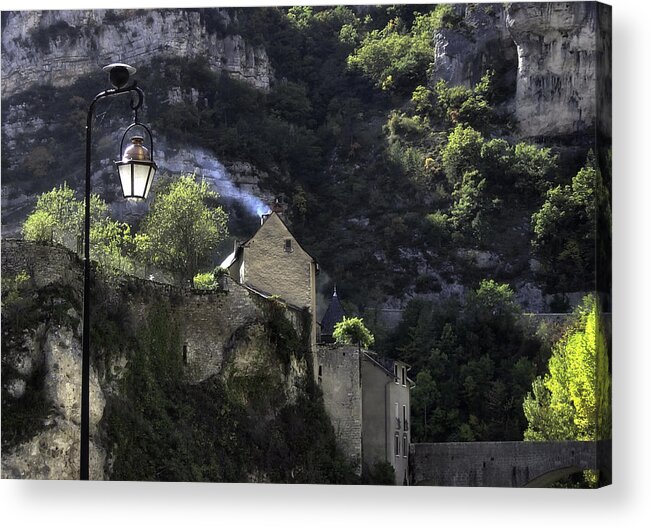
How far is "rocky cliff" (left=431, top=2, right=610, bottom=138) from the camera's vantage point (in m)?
24.4

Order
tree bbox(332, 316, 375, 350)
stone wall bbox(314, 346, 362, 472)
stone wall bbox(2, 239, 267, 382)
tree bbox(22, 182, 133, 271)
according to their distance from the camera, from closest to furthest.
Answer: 1. stone wall bbox(2, 239, 267, 382)
2. tree bbox(22, 182, 133, 271)
3. stone wall bbox(314, 346, 362, 472)
4. tree bbox(332, 316, 375, 350)

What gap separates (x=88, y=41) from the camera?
27469mm

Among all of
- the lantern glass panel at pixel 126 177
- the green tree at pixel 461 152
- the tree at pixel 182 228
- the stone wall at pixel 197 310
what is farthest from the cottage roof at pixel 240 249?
the lantern glass panel at pixel 126 177

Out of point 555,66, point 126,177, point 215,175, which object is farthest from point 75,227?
point 126,177

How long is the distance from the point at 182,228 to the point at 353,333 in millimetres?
4071

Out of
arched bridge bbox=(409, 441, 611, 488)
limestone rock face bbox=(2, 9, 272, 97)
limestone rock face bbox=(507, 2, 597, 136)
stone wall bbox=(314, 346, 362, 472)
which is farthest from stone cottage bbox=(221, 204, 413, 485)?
limestone rock face bbox=(507, 2, 597, 136)

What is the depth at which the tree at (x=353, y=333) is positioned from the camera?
1243 inches

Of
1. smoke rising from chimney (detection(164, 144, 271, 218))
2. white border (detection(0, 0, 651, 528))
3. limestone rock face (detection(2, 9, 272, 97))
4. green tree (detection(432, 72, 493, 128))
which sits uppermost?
limestone rock face (detection(2, 9, 272, 97))

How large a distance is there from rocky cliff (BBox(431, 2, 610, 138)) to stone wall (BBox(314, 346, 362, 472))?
5.74 meters

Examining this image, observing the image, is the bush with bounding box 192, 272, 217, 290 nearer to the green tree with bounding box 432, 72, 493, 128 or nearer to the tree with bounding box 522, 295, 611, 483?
the green tree with bounding box 432, 72, 493, 128

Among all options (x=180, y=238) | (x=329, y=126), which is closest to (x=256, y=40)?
(x=329, y=126)

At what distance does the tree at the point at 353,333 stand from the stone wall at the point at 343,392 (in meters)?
0.41

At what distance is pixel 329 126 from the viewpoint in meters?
31.4

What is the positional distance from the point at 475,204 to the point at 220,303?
5378 millimetres
